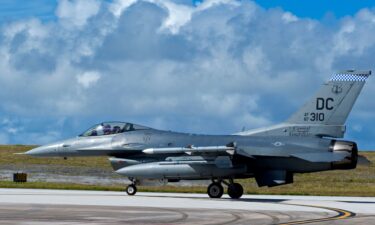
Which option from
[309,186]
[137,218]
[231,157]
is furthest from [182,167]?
[309,186]

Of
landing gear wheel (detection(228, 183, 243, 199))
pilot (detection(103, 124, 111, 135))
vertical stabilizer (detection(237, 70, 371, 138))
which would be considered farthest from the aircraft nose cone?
vertical stabilizer (detection(237, 70, 371, 138))

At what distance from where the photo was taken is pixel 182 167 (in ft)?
103

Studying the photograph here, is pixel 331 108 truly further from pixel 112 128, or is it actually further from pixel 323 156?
pixel 112 128

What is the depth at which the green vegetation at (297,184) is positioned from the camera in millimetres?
39775

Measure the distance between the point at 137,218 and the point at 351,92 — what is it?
13517 millimetres

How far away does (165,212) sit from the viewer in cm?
2308

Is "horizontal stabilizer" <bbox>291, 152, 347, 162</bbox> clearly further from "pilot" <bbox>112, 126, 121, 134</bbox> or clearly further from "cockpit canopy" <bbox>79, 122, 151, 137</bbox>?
"pilot" <bbox>112, 126, 121, 134</bbox>

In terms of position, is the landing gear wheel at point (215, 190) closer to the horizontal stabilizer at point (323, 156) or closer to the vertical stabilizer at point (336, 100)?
the horizontal stabilizer at point (323, 156)

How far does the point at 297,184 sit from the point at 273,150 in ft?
57.6

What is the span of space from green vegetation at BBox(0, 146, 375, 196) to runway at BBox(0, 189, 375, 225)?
10.0 meters

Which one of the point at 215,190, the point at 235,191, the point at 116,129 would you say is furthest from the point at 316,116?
the point at 116,129

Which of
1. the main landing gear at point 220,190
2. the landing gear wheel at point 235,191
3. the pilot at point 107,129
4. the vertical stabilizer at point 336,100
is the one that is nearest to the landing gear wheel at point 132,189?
the pilot at point 107,129

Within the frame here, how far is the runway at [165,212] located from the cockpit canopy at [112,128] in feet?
14.0

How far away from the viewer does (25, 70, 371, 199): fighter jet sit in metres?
30.7
